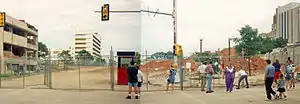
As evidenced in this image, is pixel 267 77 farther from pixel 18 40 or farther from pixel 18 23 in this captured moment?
pixel 18 23

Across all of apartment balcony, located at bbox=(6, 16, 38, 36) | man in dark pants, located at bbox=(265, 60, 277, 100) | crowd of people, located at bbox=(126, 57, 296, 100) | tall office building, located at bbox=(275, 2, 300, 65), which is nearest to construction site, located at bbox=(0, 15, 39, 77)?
apartment balcony, located at bbox=(6, 16, 38, 36)

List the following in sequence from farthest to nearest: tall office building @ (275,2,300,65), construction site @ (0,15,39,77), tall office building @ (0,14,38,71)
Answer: tall office building @ (0,14,38,71) < construction site @ (0,15,39,77) < tall office building @ (275,2,300,65)

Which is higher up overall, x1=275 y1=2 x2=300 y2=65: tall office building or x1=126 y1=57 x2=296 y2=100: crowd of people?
x1=275 y1=2 x2=300 y2=65: tall office building

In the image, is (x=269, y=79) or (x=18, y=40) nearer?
(x=269, y=79)

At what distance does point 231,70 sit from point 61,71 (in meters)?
20.6

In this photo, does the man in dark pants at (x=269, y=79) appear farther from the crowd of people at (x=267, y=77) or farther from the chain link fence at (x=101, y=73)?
the chain link fence at (x=101, y=73)

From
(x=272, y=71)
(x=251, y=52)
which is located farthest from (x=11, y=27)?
(x=272, y=71)

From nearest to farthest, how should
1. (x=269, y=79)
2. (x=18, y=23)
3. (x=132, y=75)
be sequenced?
(x=269, y=79) → (x=132, y=75) → (x=18, y=23)

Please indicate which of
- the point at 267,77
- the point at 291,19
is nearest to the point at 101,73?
the point at 291,19

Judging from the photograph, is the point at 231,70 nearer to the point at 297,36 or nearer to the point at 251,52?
the point at 297,36

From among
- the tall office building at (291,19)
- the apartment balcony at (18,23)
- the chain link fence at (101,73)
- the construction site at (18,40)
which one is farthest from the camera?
the apartment balcony at (18,23)

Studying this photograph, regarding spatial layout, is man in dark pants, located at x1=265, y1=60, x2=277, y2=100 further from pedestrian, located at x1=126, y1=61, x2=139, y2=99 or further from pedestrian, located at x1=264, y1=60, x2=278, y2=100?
pedestrian, located at x1=126, y1=61, x2=139, y2=99

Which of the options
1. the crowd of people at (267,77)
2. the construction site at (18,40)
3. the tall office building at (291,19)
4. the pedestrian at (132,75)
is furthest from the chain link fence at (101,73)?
the construction site at (18,40)

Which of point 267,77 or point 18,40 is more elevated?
point 18,40
